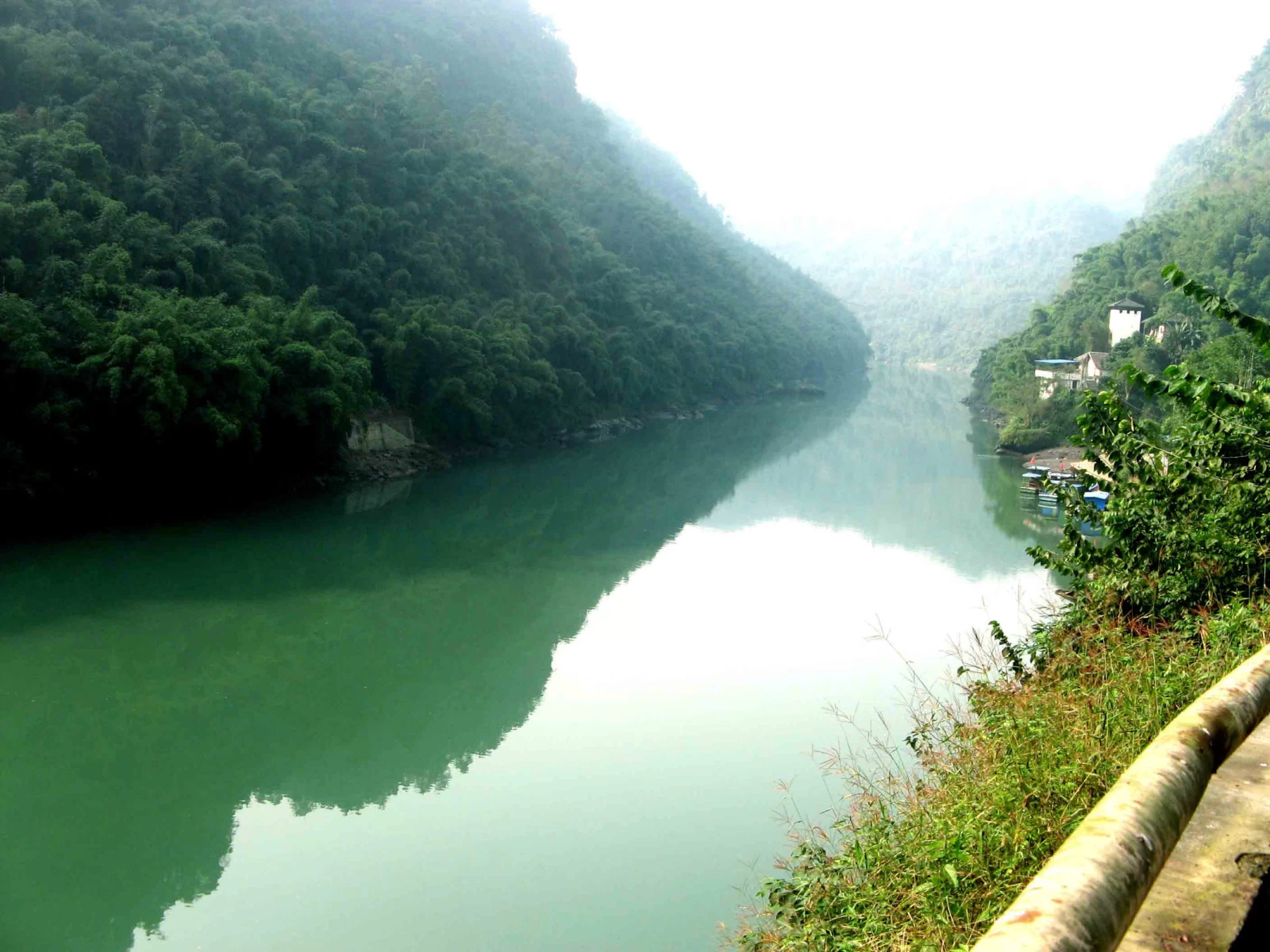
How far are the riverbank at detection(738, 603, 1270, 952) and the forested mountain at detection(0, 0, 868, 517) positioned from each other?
39.8ft

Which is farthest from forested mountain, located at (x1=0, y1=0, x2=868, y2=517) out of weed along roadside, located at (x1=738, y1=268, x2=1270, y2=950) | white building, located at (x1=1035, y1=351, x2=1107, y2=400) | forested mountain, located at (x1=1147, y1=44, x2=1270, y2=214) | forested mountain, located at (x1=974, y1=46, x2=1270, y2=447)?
forested mountain, located at (x1=1147, y1=44, x2=1270, y2=214)

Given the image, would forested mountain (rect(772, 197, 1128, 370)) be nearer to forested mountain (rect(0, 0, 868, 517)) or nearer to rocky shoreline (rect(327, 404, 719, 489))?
forested mountain (rect(0, 0, 868, 517))

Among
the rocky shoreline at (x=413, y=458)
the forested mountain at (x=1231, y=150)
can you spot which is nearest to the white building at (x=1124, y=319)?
the rocky shoreline at (x=413, y=458)

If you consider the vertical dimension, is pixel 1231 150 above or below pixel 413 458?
above

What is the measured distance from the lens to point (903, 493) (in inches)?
894

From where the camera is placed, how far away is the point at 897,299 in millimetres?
97000

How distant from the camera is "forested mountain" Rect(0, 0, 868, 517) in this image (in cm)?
1411

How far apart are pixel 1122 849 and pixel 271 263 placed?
20759 mm

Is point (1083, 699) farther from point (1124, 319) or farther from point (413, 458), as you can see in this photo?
point (1124, 319)

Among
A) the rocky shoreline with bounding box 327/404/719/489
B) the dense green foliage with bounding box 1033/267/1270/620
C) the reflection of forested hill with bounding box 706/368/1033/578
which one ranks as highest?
the rocky shoreline with bounding box 327/404/719/489

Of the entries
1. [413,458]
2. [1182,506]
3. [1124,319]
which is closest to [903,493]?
[413,458]

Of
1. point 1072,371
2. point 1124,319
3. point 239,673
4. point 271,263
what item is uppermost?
point 271,263

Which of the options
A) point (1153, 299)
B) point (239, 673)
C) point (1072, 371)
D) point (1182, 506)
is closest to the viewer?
point (1182, 506)

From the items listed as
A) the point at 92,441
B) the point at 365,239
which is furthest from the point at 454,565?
the point at 365,239
